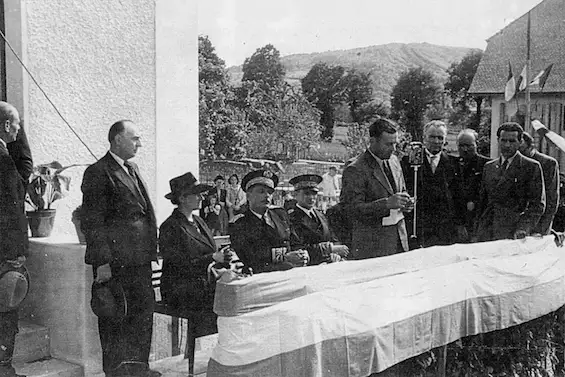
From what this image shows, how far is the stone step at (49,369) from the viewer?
13.1ft

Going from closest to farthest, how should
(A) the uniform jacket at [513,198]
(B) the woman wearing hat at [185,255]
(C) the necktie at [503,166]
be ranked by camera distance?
(B) the woman wearing hat at [185,255]
(A) the uniform jacket at [513,198]
(C) the necktie at [503,166]

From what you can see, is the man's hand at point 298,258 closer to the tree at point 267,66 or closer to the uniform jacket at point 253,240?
the uniform jacket at point 253,240

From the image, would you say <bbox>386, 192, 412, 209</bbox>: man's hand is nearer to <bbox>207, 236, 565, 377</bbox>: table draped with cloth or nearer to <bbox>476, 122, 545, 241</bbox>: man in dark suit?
<bbox>207, 236, 565, 377</bbox>: table draped with cloth

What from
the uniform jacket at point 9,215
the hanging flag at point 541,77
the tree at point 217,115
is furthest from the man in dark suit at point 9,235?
the tree at point 217,115

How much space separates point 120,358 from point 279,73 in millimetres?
10853

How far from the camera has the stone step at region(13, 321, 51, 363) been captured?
4.11 m

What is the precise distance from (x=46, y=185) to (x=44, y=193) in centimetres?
7

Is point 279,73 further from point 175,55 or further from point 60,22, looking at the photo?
point 60,22

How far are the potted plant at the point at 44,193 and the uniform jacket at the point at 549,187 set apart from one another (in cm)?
359

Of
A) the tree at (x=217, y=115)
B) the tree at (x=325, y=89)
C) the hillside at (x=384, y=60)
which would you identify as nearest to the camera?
the hillside at (x=384, y=60)

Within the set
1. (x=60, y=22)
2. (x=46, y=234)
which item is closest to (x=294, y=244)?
(x=46, y=234)

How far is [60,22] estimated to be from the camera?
478 cm

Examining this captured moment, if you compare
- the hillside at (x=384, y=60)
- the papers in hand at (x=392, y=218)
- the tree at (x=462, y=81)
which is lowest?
the papers in hand at (x=392, y=218)

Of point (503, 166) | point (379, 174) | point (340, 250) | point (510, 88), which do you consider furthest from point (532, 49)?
point (340, 250)
